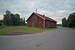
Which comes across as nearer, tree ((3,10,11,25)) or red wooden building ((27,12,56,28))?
red wooden building ((27,12,56,28))

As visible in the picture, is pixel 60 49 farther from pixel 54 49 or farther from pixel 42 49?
pixel 42 49

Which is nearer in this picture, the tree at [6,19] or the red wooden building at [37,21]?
the red wooden building at [37,21]

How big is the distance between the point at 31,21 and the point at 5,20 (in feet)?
107

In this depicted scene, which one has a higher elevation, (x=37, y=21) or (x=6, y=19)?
(x=6, y=19)

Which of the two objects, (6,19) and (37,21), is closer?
(37,21)

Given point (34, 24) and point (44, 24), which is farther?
point (34, 24)

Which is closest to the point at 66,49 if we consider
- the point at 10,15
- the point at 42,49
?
the point at 42,49

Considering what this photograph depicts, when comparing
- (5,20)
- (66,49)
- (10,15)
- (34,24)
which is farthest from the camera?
(10,15)

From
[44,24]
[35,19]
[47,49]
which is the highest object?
[35,19]

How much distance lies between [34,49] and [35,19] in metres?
24.4

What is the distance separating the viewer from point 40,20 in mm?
26922

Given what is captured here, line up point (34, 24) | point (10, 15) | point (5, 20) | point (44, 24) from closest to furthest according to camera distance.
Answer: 1. point (44, 24)
2. point (34, 24)
3. point (5, 20)
4. point (10, 15)

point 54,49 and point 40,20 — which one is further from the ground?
point 40,20

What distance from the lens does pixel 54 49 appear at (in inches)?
171
